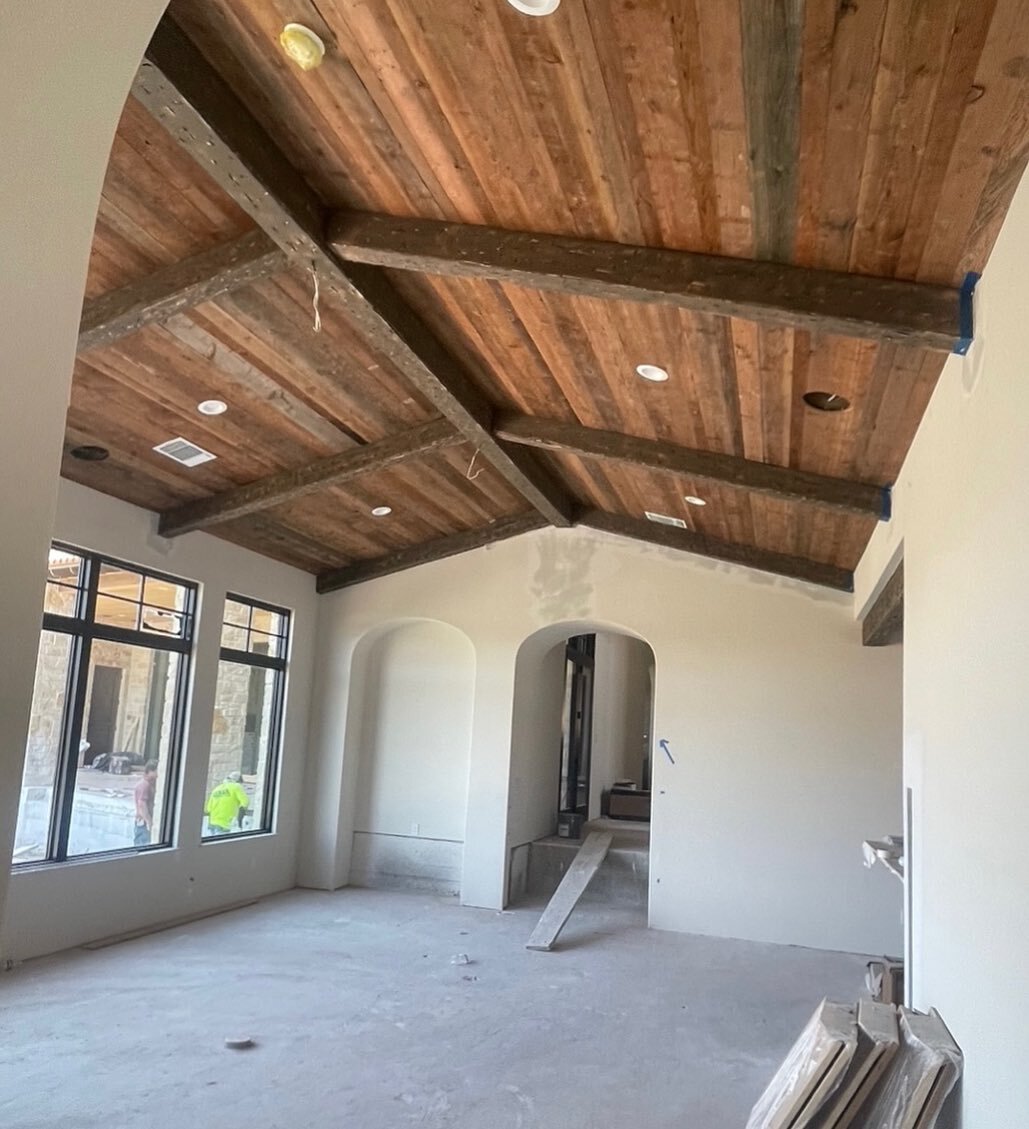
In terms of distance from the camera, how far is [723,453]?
217 inches

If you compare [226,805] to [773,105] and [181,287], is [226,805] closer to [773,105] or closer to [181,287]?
[181,287]

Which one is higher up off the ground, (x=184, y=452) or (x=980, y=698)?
(x=184, y=452)

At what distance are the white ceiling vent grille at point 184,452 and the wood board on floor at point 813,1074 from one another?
469cm

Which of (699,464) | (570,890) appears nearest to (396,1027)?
(570,890)

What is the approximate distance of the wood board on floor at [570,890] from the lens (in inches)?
274

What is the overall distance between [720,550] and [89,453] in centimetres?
491

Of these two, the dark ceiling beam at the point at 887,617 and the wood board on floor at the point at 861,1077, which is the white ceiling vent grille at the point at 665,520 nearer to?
the dark ceiling beam at the point at 887,617

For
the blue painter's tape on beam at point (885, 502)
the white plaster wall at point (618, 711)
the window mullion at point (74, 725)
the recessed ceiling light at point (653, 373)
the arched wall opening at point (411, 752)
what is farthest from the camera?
the white plaster wall at point (618, 711)

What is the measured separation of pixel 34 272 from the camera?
110 centimetres

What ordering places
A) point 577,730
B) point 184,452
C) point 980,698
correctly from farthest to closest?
point 577,730 → point 184,452 → point 980,698

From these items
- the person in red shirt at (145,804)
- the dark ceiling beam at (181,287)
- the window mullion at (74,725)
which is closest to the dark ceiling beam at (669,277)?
the dark ceiling beam at (181,287)

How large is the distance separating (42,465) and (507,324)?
348 centimetres

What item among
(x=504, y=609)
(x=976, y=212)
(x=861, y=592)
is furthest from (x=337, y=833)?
(x=976, y=212)

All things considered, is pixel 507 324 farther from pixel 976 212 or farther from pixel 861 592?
pixel 861 592
